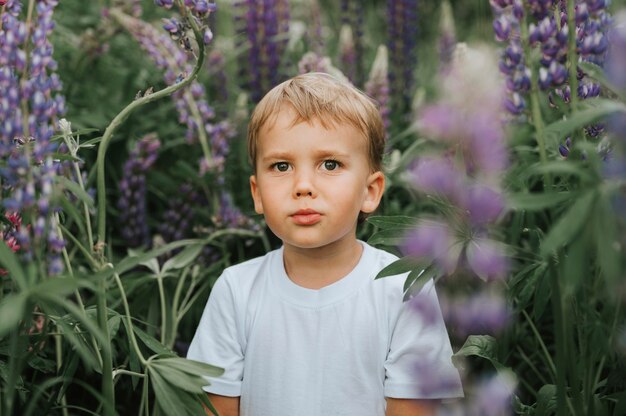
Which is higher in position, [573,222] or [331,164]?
[331,164]

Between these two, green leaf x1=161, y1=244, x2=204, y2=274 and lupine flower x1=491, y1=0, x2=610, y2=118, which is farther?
green leaf x1=161, y1=244, x2=204, y2=274

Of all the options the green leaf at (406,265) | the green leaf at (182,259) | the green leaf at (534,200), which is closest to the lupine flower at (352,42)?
the green leaf at (182,259)

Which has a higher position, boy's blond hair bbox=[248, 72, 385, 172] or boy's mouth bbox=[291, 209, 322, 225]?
boy's blond hair bbox=[248, 72, 385, 172]

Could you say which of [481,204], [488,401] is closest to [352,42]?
[481,204]

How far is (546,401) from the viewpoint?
2.11 meters

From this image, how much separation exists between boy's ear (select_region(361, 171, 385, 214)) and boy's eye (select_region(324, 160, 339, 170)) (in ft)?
0.52

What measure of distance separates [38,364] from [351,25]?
281 centimetres

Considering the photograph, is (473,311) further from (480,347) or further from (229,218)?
(229,218)

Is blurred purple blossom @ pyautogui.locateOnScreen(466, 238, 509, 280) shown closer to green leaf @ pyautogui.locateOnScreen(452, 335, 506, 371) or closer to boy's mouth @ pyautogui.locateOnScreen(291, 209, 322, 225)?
green leaf @ pyautogui.locateOnScreen(452, 335, 506, 371)

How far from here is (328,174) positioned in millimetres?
2201

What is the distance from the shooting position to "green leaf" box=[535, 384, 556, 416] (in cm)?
208

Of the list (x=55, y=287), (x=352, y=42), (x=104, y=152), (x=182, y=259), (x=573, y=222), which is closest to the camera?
(x=573, y=222)

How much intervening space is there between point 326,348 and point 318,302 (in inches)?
5.1

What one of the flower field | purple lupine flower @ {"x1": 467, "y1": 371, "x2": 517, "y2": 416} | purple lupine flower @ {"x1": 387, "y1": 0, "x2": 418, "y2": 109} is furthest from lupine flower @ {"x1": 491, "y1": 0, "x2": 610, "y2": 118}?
purple lupine flower @ {"x1": 387, "y1": 0, "x2": 418, "y2": 109}
